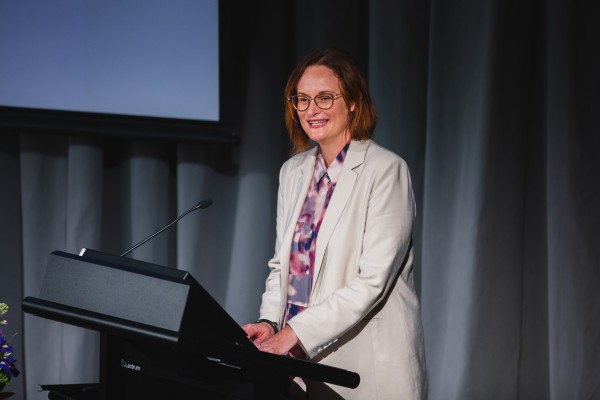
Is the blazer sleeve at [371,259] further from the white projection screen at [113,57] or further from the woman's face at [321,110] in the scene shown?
the white projection screen at [113,57]

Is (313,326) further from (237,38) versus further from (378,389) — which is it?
(237,38)

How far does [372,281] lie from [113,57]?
202 centimetres

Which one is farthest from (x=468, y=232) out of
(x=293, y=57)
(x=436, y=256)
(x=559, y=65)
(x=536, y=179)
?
(x=293, y=57)

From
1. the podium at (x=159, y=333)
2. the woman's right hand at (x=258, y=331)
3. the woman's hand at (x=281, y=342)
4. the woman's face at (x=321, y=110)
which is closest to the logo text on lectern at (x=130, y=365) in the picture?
the podium at (x=159, y=333)

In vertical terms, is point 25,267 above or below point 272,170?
below

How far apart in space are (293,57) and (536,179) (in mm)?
1221

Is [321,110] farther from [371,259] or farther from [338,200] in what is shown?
[371,259]

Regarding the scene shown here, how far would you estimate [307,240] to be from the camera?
197 cm

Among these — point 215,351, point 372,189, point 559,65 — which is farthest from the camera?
point 559,65

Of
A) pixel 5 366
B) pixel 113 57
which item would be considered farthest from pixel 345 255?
pixel 113 57

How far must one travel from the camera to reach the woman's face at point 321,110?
1.97 meters

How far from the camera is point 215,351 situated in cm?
133

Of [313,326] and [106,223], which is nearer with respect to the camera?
[313,326]

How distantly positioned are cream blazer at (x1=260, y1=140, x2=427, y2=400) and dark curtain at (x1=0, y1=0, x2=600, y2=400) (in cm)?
134
